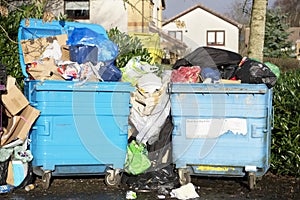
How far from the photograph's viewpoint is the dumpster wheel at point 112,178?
5539 millimetres

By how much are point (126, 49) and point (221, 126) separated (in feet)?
9.67

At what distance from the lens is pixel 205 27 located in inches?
1710

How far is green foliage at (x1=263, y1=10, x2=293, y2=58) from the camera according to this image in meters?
31.5

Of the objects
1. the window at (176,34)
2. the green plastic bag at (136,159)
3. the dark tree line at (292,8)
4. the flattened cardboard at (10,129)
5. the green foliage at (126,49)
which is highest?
the dark tree line at (292,8)

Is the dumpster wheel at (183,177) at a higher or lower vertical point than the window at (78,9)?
lower

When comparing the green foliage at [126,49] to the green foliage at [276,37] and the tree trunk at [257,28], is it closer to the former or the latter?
the tree trunk at [257,28]

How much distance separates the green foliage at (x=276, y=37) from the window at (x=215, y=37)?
1042 centimetres

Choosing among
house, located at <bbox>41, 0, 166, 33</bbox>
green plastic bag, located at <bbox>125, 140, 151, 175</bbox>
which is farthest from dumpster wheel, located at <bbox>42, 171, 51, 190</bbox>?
house, located at <bbox>41, 0, 166, 33</bbox>

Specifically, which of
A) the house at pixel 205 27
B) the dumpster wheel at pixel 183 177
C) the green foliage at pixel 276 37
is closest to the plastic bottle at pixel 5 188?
the dumpster wheel at pixel 183 177

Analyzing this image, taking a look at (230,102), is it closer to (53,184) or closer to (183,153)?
(183,153)

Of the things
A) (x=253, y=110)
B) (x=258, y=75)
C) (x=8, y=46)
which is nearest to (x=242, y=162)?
(x=253, y=110)

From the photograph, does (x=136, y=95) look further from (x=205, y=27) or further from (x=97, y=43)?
(x=205, y=27)

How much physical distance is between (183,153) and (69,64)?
159 centimetres

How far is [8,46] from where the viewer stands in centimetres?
674
